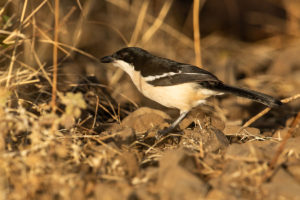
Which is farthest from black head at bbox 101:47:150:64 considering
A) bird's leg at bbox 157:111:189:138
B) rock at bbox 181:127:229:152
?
rock at bbox 181:127:229:152

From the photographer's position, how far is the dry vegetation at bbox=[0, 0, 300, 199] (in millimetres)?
2574

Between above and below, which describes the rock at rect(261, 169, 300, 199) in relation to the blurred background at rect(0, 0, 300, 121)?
above

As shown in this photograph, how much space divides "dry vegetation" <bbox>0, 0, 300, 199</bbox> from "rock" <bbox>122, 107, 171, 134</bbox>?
1cm

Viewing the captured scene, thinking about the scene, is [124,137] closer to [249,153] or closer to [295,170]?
[249,153]

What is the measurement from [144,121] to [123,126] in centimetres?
34

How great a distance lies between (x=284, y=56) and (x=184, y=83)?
14.8 feet

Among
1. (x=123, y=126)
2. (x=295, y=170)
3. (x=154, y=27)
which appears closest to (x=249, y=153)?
(x=295, y=170)

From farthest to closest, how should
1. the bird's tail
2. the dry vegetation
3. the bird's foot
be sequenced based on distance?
the bird's tail < the bird's foot < the dry vegetation

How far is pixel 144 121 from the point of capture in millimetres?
4402

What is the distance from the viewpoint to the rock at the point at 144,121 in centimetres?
433

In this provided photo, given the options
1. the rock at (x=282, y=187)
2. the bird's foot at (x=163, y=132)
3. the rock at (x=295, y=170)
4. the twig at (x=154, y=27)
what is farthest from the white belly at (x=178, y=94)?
the twig at (x=154, y=27)

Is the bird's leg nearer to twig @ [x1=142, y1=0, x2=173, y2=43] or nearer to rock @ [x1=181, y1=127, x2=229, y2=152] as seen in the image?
rock @ [x1=181, y1=127, x2=229, y2=152]

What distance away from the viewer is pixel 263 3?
1076 centimetres

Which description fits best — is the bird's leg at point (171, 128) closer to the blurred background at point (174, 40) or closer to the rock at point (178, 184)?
the blurred background at point (174, 40)
